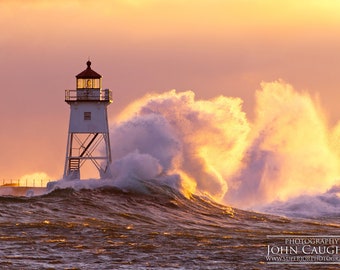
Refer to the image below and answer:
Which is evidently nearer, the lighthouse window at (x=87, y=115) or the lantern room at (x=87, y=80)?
the lantern room at (x=87, y=80)

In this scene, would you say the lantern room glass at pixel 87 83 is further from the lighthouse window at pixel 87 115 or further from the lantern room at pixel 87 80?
the lighthouse window at pixel 87 115

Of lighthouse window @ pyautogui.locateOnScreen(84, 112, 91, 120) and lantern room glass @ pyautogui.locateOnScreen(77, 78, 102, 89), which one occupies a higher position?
lantern room glass @ pyautogui.locateOnScreen(77, 78, 102, 89)

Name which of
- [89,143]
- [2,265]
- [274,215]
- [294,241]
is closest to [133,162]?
[89,143]

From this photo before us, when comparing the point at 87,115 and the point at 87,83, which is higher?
the point at 87,83

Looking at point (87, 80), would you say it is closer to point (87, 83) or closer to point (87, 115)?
point (87, 83)

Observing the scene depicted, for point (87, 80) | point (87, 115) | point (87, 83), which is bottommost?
point (87, 115)

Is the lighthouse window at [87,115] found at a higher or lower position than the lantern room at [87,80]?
lower

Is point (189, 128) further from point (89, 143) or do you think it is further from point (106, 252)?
point (106, 252)

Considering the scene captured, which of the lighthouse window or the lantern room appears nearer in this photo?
the lantern room

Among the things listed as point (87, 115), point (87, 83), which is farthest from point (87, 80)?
point (87, 115)

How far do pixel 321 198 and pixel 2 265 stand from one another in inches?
1175

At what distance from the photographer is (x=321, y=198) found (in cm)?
5531

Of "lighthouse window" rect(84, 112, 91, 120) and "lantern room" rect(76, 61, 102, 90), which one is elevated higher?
"lantern room" rect(76, 61, 102, 90)

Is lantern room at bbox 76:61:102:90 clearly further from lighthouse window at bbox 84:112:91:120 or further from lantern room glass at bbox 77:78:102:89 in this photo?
lighthouse window at bbox 84:112:91:120
